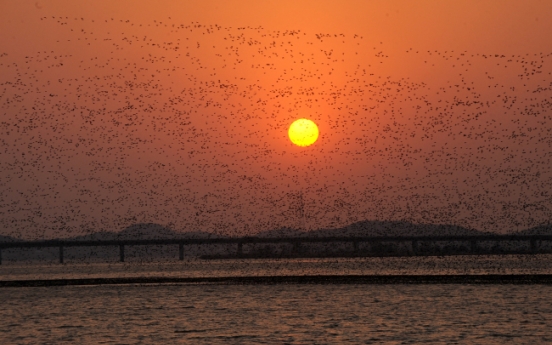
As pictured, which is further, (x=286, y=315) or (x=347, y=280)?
(x=347, y=280)

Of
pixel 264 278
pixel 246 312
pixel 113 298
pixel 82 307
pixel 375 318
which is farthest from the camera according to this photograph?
pixel 264 278

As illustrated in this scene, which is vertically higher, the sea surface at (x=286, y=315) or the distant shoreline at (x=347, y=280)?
the distant shoreline at (x=347, y=280)

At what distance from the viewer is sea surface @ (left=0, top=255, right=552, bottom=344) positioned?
143 feet

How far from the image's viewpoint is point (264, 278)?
316ft

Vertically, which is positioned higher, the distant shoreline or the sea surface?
the distant shoreline

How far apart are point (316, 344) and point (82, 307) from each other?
29.1 m

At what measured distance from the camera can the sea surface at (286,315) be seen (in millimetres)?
43656

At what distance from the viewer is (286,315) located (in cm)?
5562

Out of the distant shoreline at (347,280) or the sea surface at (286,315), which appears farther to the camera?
the distant shoreline at (347,280)

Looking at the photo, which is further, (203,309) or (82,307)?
(82,307)

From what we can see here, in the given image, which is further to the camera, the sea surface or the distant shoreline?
the distant shoreline

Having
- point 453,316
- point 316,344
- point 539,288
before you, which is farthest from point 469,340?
point 539,288

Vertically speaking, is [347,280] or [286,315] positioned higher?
[347,280]

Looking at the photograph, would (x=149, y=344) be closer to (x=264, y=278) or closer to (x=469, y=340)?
(x=469, y=340)
